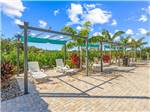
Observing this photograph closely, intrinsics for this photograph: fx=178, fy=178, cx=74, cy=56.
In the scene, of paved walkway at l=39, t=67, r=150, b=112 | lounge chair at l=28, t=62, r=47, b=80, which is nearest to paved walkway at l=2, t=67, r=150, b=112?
paved walkway at l=39, t=67, r=150, b=112

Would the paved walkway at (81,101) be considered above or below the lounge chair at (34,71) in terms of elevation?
below

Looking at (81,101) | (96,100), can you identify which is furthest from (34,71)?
(96,100)

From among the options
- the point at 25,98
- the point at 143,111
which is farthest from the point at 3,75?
the point at 143,111

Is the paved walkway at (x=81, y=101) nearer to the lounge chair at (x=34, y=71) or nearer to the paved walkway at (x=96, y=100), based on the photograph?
the paved walkway at (x=96, y=100)

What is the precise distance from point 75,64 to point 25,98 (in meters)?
10.4

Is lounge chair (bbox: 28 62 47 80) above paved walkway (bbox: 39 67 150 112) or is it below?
above

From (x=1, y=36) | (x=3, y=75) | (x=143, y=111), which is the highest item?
(x=1, y=36)

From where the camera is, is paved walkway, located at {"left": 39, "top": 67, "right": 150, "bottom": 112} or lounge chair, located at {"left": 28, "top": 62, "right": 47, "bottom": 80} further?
lounge chair, located at {"left": 28, "top": 62, "right": 47, "bottom": 80}

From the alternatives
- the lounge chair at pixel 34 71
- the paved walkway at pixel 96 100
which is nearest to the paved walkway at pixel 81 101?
the paved walkway at pixel 96 100

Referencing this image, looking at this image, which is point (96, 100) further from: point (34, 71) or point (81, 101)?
point (34, 71)

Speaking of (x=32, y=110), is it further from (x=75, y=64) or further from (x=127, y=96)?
(x=75, y=64)

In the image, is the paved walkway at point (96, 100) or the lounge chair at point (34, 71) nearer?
the paved walkway at point (96, 100)

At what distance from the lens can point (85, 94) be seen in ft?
24.1

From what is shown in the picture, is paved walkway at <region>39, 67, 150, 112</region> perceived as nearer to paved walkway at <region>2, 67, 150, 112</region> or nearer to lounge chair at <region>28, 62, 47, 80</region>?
paved walkway at <region>2, 67, 150, 112</region>
